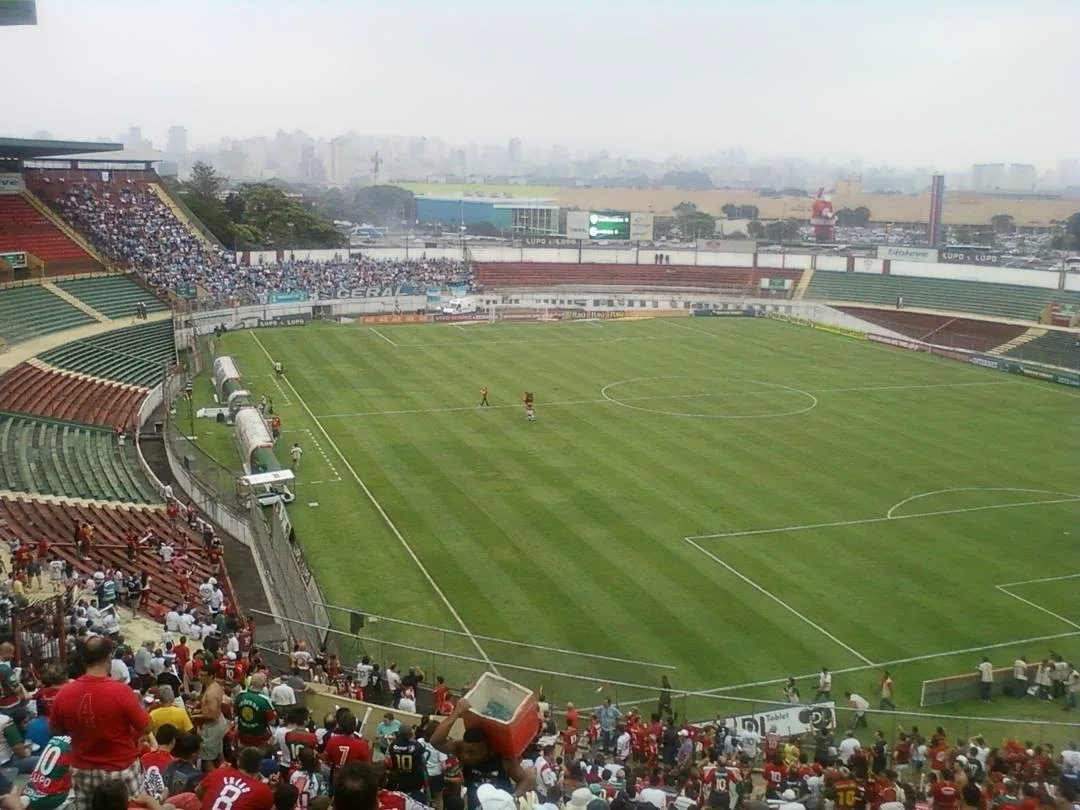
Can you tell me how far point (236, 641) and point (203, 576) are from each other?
21.3 feet

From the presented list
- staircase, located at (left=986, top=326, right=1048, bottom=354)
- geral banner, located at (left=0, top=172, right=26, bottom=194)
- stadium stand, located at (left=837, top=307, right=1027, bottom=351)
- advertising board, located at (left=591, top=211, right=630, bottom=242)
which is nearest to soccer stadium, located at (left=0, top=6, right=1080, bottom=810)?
staircase, located at (left=986, top=326, right=1048, bottom=354)

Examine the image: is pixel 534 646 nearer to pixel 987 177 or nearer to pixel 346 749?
pixel 346 749

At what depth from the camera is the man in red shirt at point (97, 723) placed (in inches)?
281

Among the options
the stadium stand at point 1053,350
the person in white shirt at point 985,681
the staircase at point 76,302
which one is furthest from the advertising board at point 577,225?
the person in white shirt at point 985,681

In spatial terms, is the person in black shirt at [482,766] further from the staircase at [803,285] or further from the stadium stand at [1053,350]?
the staircase at [803,285]

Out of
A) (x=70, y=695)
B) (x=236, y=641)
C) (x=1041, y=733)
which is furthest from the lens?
(x=236, y=641)

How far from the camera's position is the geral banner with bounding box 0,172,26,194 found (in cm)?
6277

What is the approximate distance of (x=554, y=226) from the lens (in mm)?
143875

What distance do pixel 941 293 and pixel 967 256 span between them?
49.2ft

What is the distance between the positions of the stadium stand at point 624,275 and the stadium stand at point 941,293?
4169 millimetres

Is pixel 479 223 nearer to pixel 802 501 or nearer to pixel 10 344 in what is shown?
pixel 10 344

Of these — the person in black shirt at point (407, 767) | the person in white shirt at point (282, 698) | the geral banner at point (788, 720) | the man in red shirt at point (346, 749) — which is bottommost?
the geral banner at point (788, 720)

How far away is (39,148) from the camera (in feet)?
191

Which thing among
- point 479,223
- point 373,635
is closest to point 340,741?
point 373,635
